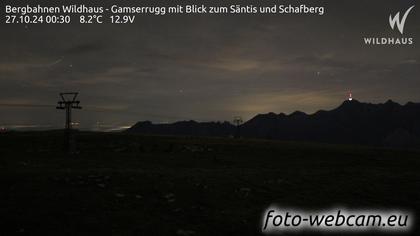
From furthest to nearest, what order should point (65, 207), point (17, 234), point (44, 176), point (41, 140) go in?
point (41, 140) → point (44, 176) → point (65, 207) → point (17, 234)

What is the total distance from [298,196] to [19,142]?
40790 millimetres

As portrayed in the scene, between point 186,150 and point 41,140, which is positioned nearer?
point 186,150

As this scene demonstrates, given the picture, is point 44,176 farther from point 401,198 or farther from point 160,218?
point 401,198

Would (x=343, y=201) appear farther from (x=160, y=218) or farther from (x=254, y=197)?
(x=160, y=218)

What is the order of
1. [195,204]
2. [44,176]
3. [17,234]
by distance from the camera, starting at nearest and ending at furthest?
[17,234] < [195,204] < [44,176]

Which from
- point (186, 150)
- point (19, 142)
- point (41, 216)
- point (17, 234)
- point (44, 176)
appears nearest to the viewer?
point (17, 234)

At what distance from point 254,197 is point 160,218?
204 inches

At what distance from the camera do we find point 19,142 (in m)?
47.9

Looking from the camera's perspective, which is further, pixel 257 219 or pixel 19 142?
pixel 19 142

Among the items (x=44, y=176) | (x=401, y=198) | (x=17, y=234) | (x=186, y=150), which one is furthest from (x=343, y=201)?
(x=186, y=150)

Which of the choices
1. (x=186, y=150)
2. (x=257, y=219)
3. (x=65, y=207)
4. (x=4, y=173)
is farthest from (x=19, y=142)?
(x=257, y=219)

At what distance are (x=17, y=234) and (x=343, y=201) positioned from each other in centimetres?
1298

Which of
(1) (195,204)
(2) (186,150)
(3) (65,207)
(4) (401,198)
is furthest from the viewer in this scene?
(2) (186,150)

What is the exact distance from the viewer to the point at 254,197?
17422 millimetres
